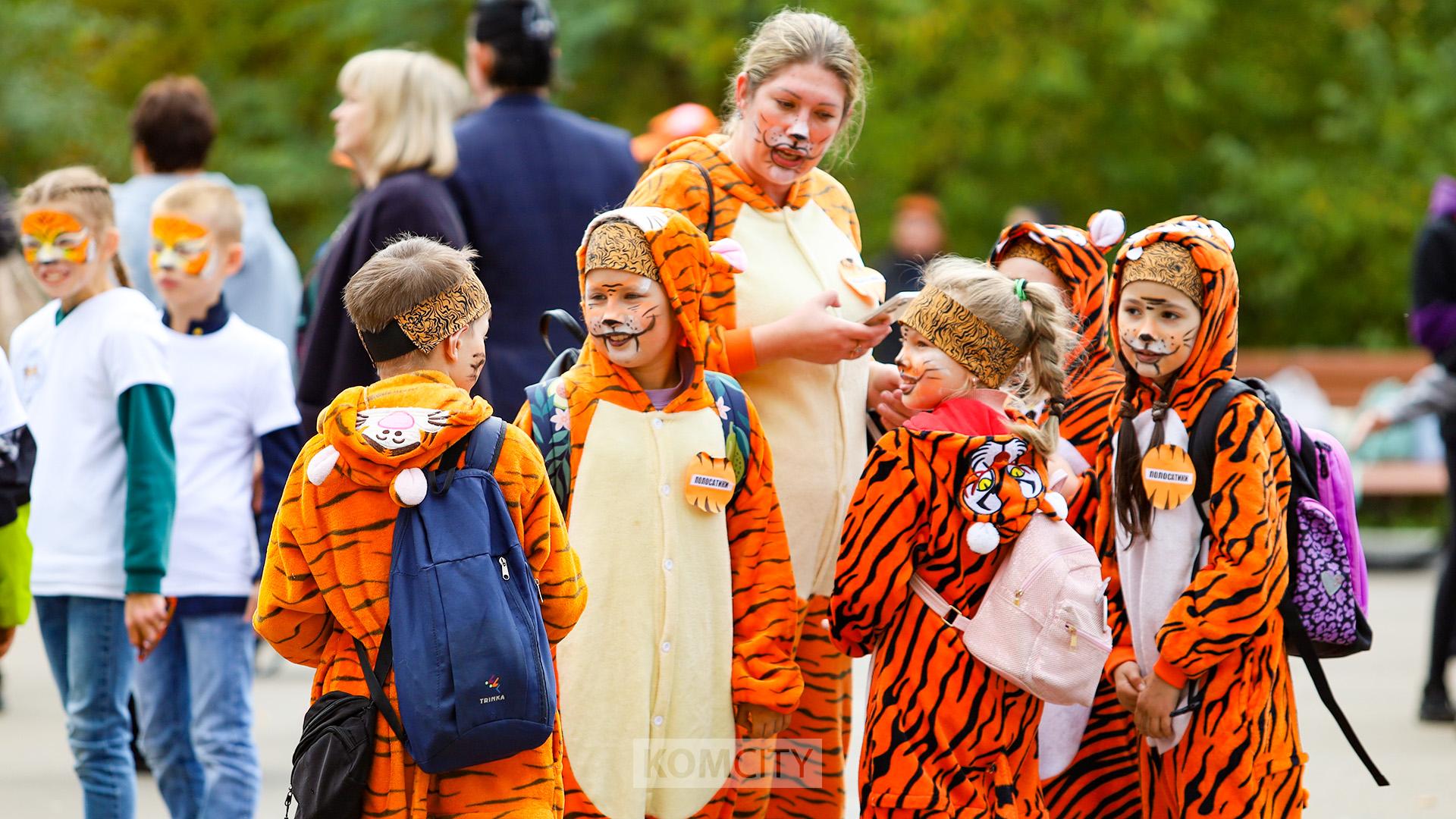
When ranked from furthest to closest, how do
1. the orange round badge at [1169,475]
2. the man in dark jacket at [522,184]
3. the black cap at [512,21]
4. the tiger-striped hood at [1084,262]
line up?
the black cap at [512,21] < the man in dark jacket at [522,184] < the tiger-striped hood at [1084,262] < the orange round badge at [1169,475]

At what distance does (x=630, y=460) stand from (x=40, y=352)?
2.09 meters

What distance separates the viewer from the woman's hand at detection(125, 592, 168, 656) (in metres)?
4.52

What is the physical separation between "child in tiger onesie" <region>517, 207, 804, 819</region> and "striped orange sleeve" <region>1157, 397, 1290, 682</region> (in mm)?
913

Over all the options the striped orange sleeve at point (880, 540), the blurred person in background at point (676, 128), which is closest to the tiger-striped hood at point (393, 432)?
the striped orange sleeve at point (880, 540)

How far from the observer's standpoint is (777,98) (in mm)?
4273

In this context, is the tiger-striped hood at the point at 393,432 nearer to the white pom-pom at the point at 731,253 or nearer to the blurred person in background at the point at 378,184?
the white pom-pom at the point at 731,253

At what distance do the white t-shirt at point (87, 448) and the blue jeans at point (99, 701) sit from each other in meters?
0.07

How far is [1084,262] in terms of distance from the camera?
464 centimetres

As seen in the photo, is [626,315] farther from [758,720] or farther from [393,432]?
[758,720]

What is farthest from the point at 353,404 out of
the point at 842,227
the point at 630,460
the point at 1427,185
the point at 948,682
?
the point at 1427,185

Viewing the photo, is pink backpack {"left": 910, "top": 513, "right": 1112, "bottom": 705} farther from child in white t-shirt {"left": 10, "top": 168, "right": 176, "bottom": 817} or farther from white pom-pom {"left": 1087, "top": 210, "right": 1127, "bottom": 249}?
child in white t-shirt {"left": 10, "top": 168, "right": 176, "bottom": 817}

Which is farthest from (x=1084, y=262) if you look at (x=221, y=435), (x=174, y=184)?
(x=174, y=184)

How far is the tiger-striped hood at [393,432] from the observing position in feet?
10.5

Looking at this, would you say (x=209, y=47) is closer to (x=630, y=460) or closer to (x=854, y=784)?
(x=854, y=784)
